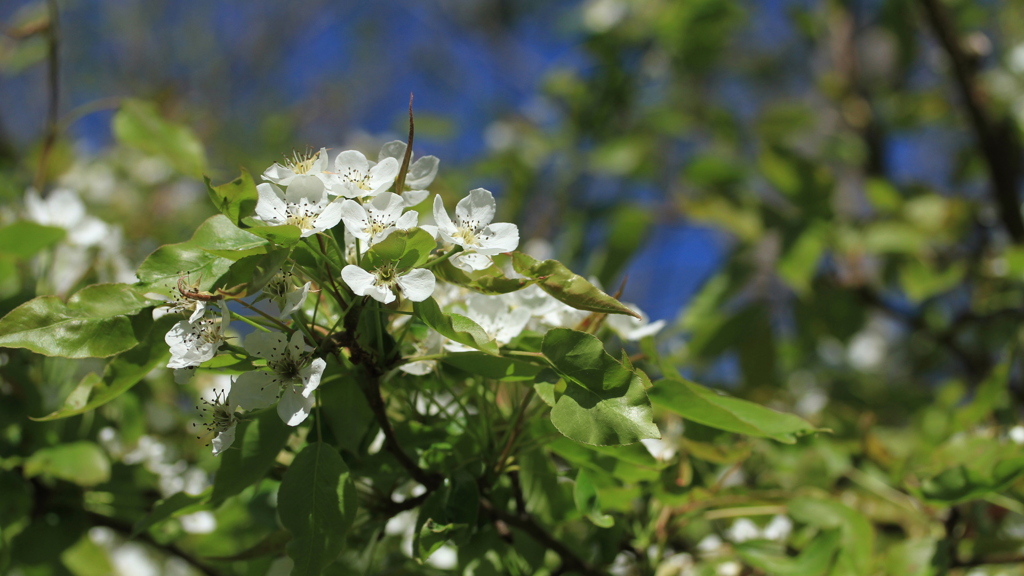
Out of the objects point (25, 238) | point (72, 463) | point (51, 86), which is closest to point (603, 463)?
point (72, 463)

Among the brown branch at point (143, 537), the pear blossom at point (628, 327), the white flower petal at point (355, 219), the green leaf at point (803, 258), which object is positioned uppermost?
the white flower petal at point (355, 219)

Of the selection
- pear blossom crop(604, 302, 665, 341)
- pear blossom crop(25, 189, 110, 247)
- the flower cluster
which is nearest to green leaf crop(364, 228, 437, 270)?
the flower cluster

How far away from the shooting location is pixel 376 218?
0.73 m

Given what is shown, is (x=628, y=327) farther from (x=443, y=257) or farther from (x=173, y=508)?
(x=173, y=508)

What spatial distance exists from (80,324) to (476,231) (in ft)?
1.39

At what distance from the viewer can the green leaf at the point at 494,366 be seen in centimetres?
73

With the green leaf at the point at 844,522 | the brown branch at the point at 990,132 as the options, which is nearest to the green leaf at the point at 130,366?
the green leaf at the point at 844,522

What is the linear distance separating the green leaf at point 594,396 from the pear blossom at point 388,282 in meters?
0.13

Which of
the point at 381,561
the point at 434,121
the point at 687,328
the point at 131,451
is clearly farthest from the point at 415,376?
the point at 434,121

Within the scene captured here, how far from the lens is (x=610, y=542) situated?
96 cm

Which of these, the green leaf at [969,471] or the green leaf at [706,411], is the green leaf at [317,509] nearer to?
the green leaf at [706,411]

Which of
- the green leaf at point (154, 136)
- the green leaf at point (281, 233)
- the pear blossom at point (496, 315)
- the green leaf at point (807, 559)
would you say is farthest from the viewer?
the green leaf at point (154, 136)

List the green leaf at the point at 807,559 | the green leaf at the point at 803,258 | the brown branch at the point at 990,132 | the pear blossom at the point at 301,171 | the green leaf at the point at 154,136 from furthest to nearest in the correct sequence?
the brown branch at the point at 990,132 → the green leaf at the point at 803,258 → the green leaf at the point at 154,136 → the green leaf at the point at 807,559 → the pear blossom at the point at 301,171

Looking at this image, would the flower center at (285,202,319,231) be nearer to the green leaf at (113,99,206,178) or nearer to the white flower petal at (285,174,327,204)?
the white flower petal at (285,174,327,204)
